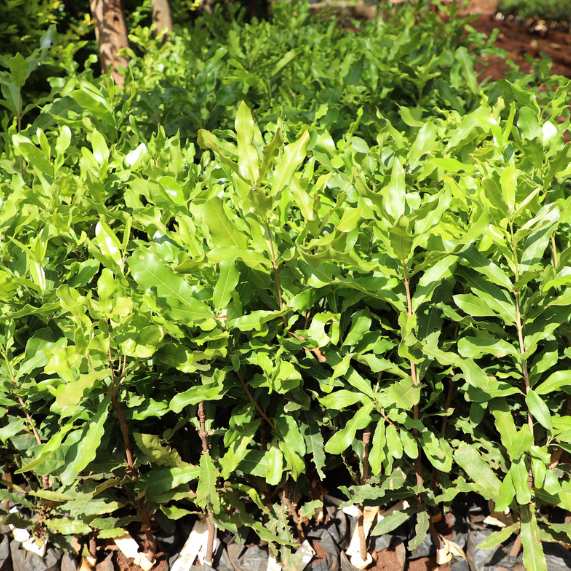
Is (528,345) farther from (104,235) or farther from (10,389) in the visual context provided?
(10,389)

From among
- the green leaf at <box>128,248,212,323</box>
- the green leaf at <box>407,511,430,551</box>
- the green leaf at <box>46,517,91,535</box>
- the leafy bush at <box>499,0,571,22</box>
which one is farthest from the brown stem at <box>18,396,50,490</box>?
the leafy bush at <box>499,0,571,22</box>

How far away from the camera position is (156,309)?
1833mm

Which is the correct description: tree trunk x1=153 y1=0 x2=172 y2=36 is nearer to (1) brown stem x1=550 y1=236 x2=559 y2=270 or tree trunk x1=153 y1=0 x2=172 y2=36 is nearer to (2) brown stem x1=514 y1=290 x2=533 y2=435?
(1) brown stem x1=550 y1=236 x2=559 y2=270

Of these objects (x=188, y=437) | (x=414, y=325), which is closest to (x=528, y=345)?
(x=414, y=325)

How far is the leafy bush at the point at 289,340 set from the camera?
180 centimetres

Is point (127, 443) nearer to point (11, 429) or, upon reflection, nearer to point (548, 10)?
point (11, 429)

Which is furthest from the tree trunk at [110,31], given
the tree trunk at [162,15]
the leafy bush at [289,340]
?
A: the leafy bush at [289,340]

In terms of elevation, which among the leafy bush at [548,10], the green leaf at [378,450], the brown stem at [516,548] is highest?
the green leaf at [378,450]

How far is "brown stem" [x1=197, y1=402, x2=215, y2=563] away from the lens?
199cm

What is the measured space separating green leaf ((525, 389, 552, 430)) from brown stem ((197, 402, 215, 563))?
97 centimetres

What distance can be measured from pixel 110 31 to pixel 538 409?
4.44 metres

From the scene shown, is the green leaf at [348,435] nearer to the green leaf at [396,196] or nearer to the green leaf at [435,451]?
the green leaf at [435,451]

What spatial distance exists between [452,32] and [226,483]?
4588mm

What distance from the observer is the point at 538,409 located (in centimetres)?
183
